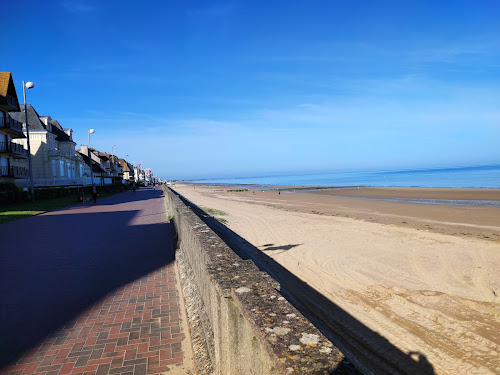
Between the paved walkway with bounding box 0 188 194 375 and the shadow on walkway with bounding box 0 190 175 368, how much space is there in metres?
0.02

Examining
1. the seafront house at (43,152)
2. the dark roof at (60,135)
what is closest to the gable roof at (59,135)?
the dark roof at (60,135)

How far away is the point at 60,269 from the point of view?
707 cm

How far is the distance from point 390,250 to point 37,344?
9.09m

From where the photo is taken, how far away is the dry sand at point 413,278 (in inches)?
180

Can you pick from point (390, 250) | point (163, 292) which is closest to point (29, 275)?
point (163, 292)

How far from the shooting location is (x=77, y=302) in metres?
5.21

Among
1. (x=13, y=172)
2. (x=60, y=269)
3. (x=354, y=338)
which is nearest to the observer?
(x=354, y=338)

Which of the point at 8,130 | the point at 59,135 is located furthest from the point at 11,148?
the point at 59,135

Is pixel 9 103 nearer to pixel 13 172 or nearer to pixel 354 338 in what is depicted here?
pixel 13 172

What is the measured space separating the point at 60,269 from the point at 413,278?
805cm

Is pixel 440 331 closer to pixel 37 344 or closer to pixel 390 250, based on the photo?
pixel 390 250

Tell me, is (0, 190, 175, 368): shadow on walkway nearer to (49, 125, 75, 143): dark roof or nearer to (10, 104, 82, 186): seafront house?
(10, 104, 82, 186): seafront house

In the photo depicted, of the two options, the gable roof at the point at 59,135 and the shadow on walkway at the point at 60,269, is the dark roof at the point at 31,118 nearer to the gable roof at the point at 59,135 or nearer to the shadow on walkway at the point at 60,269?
the gable roof at the point at 59,135

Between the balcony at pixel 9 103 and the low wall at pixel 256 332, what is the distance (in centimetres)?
3534
